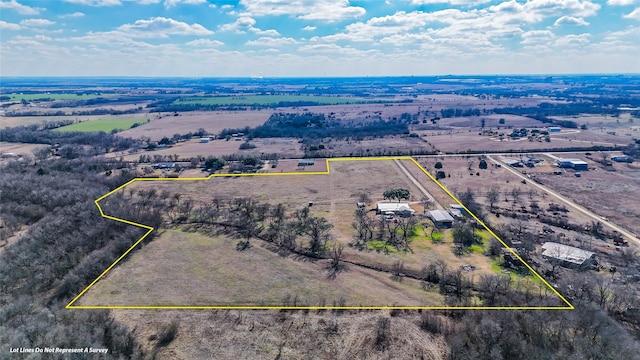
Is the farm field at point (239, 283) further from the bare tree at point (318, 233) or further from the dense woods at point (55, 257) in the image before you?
the dense woods at point (55, 257)

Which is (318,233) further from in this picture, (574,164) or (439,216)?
(574,164)

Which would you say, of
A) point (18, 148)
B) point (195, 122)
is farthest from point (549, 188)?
point (195, 122)

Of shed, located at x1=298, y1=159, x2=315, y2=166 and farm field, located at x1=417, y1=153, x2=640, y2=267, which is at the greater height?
shed, located at x1=298, y1=159, x2=315, y2=166

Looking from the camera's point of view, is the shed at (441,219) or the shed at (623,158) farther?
the shed at (623,158)

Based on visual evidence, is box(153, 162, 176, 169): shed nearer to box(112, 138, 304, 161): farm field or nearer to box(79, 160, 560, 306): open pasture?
box(112, 138, 304, 161): farm field

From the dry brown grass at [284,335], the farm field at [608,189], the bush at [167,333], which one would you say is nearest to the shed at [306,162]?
the farm field at [608,189]

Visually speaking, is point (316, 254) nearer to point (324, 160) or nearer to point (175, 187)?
point (175, 187)

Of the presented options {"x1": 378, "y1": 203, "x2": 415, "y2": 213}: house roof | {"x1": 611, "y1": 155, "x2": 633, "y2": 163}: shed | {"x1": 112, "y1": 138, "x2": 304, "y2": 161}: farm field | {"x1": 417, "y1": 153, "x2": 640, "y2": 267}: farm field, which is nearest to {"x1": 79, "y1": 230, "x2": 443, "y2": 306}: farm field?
Answer: {"x1": 378, "y1": 203, "x2": 415, "y2": 213}: house roof
